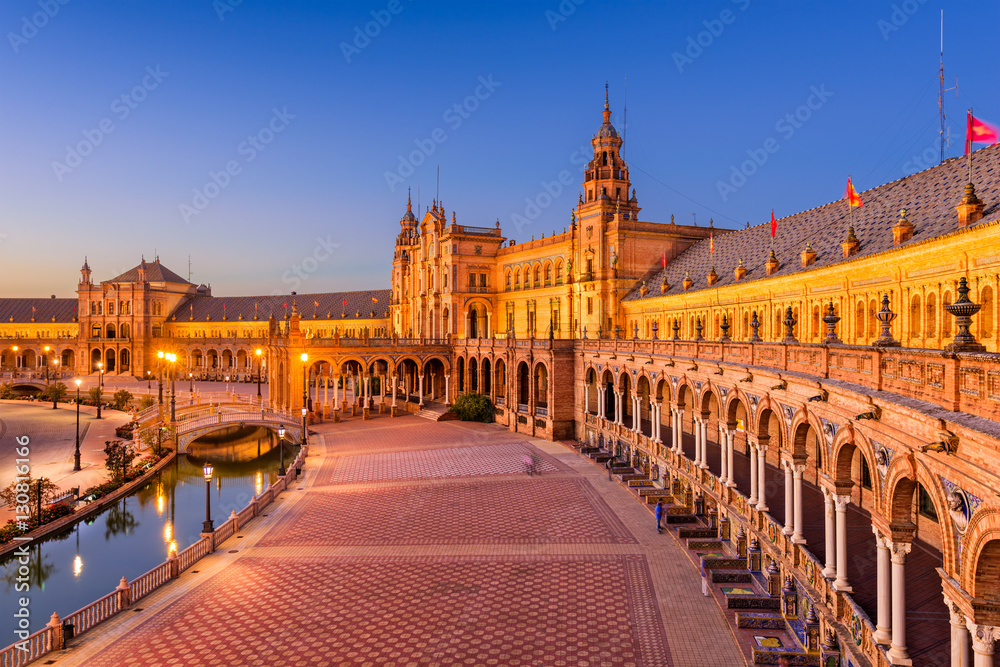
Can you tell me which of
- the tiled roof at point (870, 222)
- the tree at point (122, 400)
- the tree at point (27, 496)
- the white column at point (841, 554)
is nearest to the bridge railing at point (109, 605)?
the tree at point (27, 496)

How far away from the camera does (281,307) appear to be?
103562 mm

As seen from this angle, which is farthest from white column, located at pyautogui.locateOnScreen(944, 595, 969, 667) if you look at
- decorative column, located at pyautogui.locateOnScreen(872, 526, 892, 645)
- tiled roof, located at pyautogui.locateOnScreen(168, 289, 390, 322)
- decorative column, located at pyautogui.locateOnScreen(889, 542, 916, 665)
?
tiled roof, located at pyautogui.locateOnScreen(168, 289, 390, 322)

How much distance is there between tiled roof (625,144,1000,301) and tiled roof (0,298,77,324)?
107 m

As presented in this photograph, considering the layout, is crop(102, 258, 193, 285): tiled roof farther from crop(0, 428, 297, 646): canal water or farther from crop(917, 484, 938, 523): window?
crop(917, 484, 938, 523): window

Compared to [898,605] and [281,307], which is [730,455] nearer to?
[898,605]

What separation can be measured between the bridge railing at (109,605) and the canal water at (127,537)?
418cm

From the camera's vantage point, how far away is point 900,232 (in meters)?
21.0

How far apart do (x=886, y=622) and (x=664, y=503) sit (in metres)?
15.6

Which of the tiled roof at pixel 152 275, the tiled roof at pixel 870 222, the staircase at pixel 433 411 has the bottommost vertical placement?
the staircase at pixel 433 411

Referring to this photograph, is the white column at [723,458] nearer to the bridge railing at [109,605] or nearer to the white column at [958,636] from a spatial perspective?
the white column at [958,636]

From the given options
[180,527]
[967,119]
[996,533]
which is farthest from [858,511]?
[180,527]

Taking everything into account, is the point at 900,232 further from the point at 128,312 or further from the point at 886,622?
the point at 128,312

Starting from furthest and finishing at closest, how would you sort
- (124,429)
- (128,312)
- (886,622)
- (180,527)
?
(128,312), (124,429), (180,527), (886,622)

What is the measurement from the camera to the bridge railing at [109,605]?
15.4m
